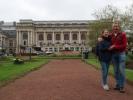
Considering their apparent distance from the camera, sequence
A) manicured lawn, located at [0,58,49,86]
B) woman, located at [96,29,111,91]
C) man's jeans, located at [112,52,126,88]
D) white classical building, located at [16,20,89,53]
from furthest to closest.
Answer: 1. white classical building, located at [16,20,89,53]
2. manicured lawn, located at [0,58,49,86]
3. woman, located at [96,29,111,91]
4. man's jeans, located at [112,52,126,88]

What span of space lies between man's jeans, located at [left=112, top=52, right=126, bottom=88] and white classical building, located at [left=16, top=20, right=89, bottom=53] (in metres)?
163

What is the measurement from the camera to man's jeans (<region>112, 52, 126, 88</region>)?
14.2 meters

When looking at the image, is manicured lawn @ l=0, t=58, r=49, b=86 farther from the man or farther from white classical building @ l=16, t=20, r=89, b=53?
white classical building @ l=16, t=20, r=89, b=53

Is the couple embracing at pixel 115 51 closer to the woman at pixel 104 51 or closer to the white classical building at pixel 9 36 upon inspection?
the woman at pixel 104 51

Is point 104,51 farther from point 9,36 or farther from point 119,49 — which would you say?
point 9,36

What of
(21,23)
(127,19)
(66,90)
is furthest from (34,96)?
(21,23)

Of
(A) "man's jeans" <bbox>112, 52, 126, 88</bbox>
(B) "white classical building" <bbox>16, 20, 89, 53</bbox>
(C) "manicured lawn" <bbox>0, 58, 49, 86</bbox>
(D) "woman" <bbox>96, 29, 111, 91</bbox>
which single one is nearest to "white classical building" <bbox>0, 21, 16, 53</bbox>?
(B) "white classical building" <bbox>16, 20, 89, 53</bbox>

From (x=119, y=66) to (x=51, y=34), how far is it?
171027 millimetres

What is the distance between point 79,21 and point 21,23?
94.1ft

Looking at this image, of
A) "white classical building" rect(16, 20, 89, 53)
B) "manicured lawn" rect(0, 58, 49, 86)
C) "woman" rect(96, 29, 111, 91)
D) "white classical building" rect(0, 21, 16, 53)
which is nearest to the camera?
"woman" rect(96, 29, 111, 91)

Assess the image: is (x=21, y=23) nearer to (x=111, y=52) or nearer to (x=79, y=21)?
(x=79, y=21)

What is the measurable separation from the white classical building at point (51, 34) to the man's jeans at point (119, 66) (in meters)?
163

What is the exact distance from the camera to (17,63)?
4344 cm

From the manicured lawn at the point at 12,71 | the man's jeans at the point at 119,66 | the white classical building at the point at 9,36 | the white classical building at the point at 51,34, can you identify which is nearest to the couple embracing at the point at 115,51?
the man's jeans at the point at 119,66
